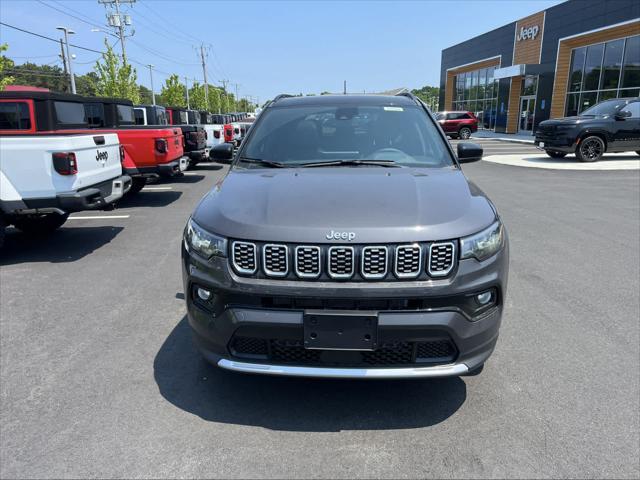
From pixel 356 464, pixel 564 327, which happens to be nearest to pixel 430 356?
pixel 356 464

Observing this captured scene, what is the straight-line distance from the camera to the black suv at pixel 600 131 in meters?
14.8

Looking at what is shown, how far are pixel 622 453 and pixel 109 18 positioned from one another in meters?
48.4

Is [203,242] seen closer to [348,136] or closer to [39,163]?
[348,136]

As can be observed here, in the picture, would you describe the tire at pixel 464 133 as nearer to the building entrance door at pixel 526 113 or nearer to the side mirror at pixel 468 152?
the building entrance door at pixel 526 113

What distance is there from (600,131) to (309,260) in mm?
15873

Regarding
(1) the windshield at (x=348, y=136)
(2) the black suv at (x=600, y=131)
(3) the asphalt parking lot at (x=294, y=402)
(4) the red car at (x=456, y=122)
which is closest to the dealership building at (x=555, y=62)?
(4) the red car at (x=456, y=122)

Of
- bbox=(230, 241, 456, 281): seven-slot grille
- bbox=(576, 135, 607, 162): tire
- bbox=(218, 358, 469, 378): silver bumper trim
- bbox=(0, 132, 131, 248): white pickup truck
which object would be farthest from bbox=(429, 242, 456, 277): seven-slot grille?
bbox=(576, 135, 607, 162): tire

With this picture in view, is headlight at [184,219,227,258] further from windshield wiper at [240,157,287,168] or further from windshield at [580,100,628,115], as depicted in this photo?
windshield at [580,100,628,115]

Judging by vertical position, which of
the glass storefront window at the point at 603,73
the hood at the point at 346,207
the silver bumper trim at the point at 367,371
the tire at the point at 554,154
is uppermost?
the glass storefront window at the point at 603,73

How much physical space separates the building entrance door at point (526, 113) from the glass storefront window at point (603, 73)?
3.75 m

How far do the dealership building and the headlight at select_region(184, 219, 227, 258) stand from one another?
26444mm

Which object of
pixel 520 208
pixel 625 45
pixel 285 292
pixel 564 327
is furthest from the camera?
pixel 625 45

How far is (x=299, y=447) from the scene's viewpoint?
7.97 feet

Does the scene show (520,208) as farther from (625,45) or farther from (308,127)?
(625,45)
